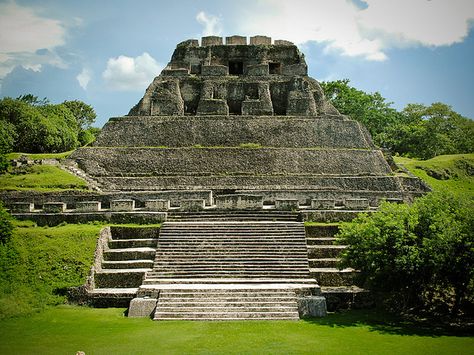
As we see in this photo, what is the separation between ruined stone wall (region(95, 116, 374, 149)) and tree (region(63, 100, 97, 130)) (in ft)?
84.6

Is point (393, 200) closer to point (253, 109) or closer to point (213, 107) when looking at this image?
point (253, 109)

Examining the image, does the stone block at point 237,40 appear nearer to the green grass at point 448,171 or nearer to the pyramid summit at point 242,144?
the pyramid summit at point 242,144

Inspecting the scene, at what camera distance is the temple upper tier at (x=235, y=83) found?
28.1 meters

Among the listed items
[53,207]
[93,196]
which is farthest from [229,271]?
[93,196]

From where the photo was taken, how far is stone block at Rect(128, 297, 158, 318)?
12.0 m

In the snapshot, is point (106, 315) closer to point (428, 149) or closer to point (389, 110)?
point (428, 149)

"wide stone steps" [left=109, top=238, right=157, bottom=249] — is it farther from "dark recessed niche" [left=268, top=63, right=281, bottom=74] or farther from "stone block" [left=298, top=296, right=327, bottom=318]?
"dark recessed niche" [left=268, top=63, right=281, bottom=74]

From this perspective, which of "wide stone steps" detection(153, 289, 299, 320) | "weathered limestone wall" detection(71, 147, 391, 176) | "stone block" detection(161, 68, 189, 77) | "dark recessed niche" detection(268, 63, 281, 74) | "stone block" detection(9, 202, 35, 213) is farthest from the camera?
"dark recessed niche" detection(268, 63, 281, 74)

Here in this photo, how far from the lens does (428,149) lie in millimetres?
36781

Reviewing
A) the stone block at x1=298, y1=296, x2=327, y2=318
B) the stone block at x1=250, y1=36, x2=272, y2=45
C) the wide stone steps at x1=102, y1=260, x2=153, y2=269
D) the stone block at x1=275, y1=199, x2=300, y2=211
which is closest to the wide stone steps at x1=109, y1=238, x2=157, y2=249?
the wide stone steps at x1=102, y1=260, x2=153, y2=269

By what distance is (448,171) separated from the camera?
2848 cm

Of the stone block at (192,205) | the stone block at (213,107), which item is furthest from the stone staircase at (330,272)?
the stone block at (213,107)

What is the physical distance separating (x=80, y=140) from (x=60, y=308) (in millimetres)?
35348

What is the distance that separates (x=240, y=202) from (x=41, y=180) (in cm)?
985
